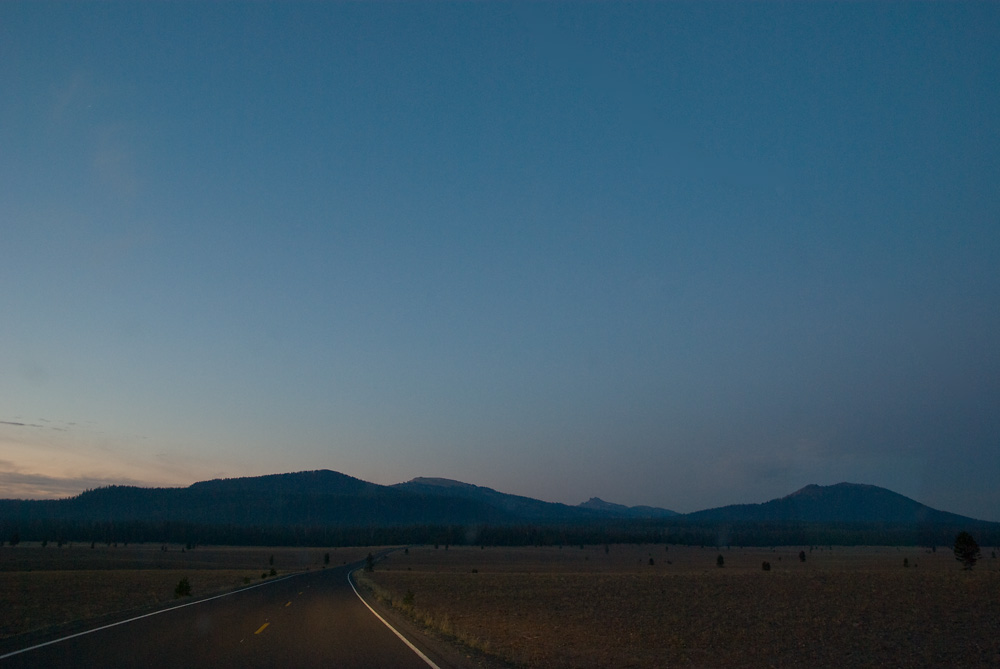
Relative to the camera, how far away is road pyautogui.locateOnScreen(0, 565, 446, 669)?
12.9 metres

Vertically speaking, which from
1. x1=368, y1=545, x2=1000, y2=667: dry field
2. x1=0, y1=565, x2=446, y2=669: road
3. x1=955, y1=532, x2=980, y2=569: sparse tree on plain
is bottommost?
x1=368, y1=545, x2=1000, y2=667: dry field

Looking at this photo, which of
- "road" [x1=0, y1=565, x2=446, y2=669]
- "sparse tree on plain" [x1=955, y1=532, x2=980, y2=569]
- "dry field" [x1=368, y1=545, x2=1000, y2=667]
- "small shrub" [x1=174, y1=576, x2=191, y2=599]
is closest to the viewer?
"road" [x1=0, y1=565, x2=446, y2=669]

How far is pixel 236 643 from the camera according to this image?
51.5 feet

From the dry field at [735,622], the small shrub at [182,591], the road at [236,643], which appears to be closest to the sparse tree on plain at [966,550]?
the dry field at [735,622]

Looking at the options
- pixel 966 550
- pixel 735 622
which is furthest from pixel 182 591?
pixel 966 550

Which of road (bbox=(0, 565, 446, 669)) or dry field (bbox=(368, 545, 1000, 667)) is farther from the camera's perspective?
dry field (bbox=(368, 545, 1000, 667))

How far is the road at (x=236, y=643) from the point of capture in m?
12.9

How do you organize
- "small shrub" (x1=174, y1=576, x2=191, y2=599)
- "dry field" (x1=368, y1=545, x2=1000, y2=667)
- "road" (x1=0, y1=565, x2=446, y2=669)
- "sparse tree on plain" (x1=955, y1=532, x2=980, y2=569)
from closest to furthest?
"road" (x1=0, y1=565, x2=446, y2=669)
"dry field" (x1=368, y1=545, x2=1000, y2=667)
"small shrub" (x1=174, y1=576, x2=191, y2=599)
"sparse tree on plain" (x1=955, y1=532, x2=980, y2=569)

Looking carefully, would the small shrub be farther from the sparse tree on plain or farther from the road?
the sparse tree on plain

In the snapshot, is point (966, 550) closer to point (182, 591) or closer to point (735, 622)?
point (735, 622)

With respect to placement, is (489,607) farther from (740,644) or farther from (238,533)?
(238,533)

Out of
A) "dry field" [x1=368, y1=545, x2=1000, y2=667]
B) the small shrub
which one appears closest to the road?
"dry field" [x1=368, y1=545, x2=1000, y2=667]

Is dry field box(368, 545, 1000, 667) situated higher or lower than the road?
lower

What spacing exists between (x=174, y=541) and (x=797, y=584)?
18257 centimetres
